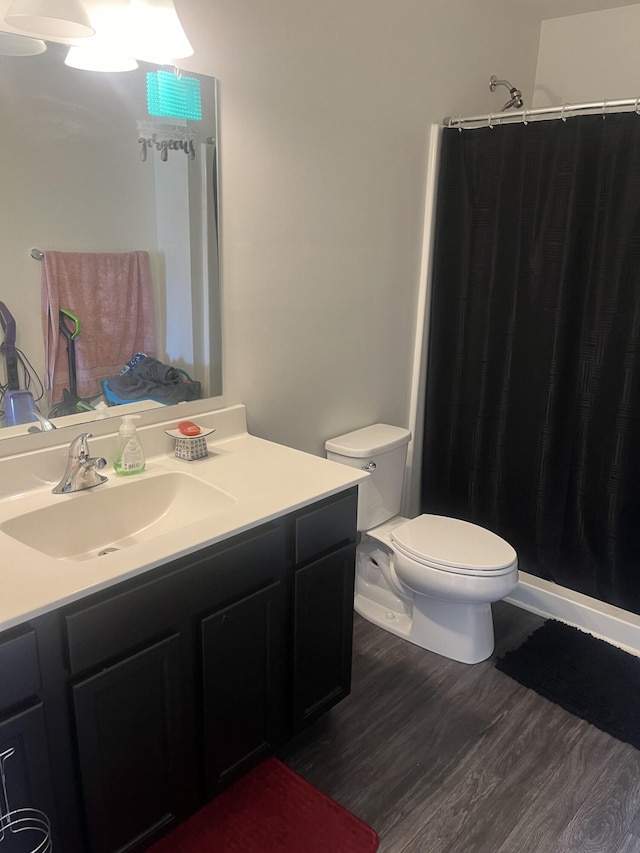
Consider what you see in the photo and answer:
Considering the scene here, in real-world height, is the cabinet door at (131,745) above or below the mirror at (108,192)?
below

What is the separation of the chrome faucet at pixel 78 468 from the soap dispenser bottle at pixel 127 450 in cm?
10

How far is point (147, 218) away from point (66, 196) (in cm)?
23

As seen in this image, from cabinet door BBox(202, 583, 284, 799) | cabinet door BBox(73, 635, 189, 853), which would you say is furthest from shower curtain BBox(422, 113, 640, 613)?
cabinet door BBox(73, 635, 189, 853)

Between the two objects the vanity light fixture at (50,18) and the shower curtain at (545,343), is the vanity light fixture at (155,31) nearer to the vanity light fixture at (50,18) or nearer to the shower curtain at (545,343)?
the vanity light fixture at (50,18)

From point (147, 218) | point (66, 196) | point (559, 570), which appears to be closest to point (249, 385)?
point (147, 218)

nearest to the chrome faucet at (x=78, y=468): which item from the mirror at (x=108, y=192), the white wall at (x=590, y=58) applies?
the mirror at (x=108, y=192)

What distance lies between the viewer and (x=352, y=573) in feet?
6.21

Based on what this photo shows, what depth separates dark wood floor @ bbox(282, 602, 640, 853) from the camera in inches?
66.4

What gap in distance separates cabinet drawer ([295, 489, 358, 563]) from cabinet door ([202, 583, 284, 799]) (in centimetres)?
14

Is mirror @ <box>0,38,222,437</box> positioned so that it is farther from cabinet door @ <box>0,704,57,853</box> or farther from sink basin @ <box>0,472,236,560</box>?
cabinet door @ <box>0,704,57,853</box>

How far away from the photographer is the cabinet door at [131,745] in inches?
51.9

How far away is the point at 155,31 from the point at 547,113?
1.46 m

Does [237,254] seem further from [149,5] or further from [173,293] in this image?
[149,5]

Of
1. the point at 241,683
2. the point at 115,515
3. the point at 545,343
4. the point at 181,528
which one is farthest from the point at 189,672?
the point at 545,343
